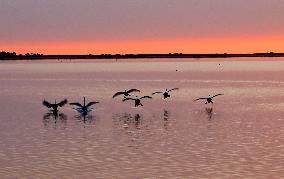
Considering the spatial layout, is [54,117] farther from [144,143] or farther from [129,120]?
[144,143]

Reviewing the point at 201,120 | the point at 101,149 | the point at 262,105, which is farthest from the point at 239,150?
the point at 262,105

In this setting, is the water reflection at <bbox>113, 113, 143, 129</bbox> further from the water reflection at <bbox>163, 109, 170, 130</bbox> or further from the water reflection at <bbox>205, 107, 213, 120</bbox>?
the water reflection at <bbox>205, 107, 213, 120</bbox>

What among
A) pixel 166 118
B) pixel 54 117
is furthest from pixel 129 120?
pixel 54 117

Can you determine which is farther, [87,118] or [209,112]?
[209,112]

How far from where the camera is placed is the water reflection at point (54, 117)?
2312 inches

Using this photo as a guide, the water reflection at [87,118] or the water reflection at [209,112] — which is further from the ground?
the water reflection at [209,112]

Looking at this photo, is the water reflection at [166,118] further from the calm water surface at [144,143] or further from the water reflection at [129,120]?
the water reflection at [129,120]

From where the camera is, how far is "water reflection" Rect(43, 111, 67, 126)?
193ft

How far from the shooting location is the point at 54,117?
204 feet

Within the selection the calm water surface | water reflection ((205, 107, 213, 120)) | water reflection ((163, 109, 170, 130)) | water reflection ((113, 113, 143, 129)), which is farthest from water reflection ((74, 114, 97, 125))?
water reflection ((205, 107, 213, 120))

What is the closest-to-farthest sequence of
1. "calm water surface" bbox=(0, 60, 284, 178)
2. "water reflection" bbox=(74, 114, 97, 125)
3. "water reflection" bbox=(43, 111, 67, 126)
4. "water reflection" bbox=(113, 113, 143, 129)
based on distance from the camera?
"calm water surface" bbox=(0, 60, 284, 178) → "water reflection" bbox=(113, 113, 143, 129) → "water reflection" bbox=(74, 114, 97, 125) → "water reflection" bbox=(43, 111, 67, 126)

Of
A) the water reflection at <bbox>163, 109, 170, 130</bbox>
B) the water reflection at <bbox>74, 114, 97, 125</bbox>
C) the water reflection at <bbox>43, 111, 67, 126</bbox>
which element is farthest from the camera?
the water reflection at <bbox>43, 111, 67, 126</bbox>

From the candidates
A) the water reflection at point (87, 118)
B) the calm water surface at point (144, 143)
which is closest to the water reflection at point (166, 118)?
the calm water surface at point (144, 143)

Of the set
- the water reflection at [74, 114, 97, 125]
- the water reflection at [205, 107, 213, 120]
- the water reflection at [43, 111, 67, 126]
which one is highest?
the water reflection at [205, 107, 213, 120]
